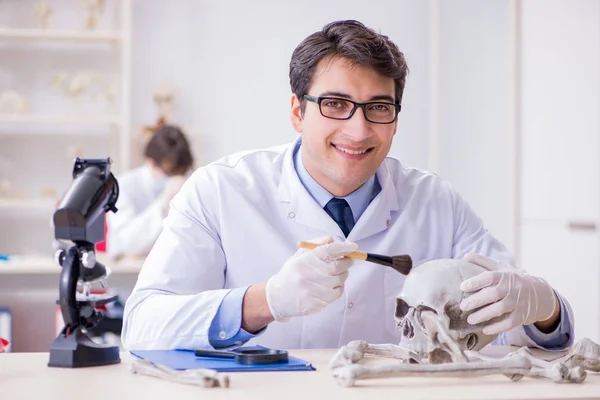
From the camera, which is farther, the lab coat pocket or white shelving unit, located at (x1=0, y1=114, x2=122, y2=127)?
white shelving unit, located at (x1=0, y1=114, x2=122, y2=127)

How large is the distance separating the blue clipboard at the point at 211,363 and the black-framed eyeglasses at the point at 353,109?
2.07 feet

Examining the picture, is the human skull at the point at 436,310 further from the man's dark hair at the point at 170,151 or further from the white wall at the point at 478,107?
the white wall at the point at 478,107

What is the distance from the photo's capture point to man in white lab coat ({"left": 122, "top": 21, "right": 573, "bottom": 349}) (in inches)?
66.0

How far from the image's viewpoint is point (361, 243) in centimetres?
185

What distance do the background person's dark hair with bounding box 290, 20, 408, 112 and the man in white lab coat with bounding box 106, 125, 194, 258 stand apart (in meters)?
2.19

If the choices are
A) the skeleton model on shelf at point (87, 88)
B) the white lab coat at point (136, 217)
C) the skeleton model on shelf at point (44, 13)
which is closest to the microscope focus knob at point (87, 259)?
the white lab coat at point (136, 217)

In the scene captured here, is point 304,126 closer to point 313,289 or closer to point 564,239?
point 313,289

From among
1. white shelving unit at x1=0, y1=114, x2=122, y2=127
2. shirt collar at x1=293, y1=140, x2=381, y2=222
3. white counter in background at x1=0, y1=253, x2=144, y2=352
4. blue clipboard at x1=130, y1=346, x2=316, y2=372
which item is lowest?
white counter in background at x1=0, y1=253, x2=144, y2=352

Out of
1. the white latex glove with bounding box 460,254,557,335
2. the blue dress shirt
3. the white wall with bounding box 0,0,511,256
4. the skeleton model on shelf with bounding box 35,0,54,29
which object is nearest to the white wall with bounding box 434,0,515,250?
the white wall with bounding box 0,0,511,256

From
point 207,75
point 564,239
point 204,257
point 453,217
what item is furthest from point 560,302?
point 207,75

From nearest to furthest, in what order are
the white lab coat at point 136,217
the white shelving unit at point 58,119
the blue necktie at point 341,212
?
the blue necktie at point 341,212 < the white lab coat at point 136,217 < the white shelving unit at point 58,119

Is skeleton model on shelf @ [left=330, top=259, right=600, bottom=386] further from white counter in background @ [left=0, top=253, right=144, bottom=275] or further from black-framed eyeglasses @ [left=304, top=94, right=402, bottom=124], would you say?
white counter in background @ [left=0, top=253, right=144, bottom=275]

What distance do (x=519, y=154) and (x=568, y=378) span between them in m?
3.02

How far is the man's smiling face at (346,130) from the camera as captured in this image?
1.77 m
